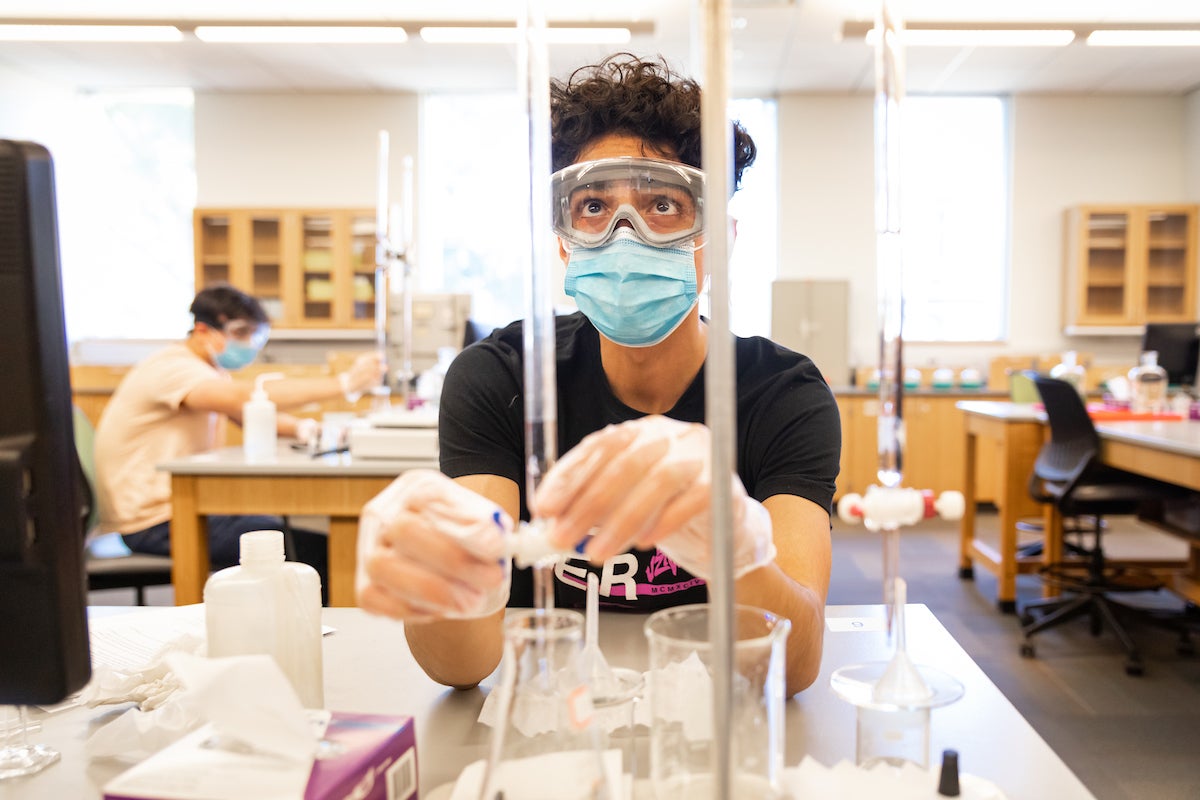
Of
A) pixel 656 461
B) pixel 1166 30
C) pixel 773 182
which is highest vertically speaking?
pixel 1166 30

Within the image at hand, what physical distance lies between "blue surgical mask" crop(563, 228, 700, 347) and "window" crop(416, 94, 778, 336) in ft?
18.0

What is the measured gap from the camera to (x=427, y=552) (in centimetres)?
57

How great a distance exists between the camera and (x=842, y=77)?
19.6ft

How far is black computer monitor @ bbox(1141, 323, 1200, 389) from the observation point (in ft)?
12.4

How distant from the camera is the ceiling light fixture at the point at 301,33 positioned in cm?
499

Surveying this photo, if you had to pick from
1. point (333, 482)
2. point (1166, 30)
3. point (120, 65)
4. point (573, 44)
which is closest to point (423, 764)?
point (333, 482)

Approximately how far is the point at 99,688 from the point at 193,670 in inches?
16.5

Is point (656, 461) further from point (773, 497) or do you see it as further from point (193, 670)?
point (773, 497)

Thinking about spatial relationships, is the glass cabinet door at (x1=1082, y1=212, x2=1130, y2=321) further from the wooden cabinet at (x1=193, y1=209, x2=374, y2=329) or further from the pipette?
the pipette

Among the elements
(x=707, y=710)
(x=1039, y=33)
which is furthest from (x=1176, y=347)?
(x=707, y=710)

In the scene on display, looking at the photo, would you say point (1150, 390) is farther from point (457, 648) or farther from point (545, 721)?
point (545, 721)

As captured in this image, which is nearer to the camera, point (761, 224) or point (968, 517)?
point (968, 517)

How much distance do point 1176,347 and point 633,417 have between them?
352cm

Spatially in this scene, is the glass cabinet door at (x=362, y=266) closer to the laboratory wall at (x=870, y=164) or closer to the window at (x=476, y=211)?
the window at (x=476, y=211)
